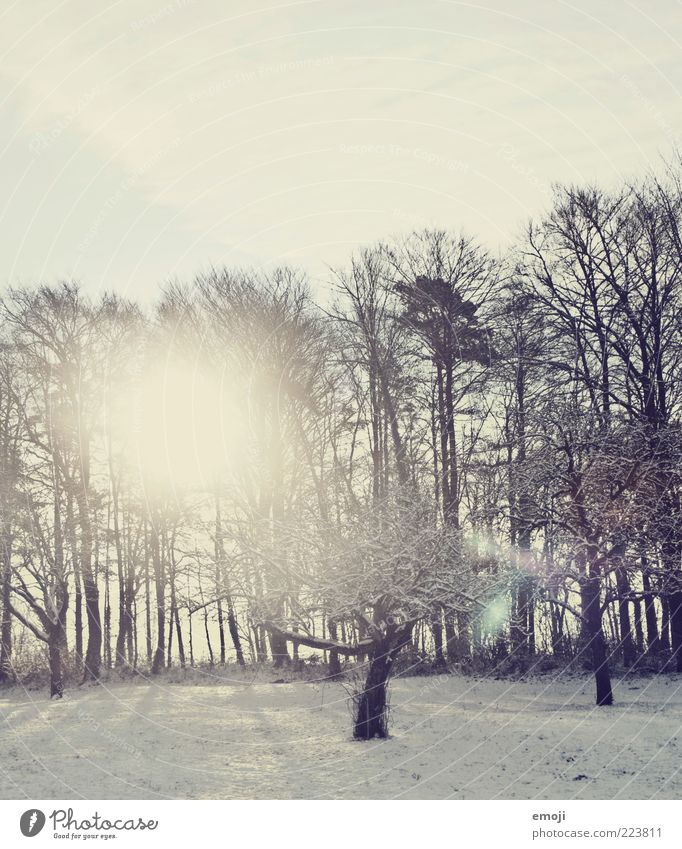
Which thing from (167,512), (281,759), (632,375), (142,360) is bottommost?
(281,759)

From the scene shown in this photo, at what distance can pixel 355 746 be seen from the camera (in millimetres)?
18625

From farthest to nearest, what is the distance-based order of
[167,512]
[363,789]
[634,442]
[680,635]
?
[167,512]
[680,635]
[634,442]
[363,789]

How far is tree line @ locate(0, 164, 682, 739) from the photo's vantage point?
25.6 metres

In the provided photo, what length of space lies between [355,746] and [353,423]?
1626 cm

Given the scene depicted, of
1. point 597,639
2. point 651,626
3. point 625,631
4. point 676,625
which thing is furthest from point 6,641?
point 676,625

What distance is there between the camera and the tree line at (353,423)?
2564cm

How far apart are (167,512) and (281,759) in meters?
17.4

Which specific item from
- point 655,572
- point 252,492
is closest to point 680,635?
point 655,572

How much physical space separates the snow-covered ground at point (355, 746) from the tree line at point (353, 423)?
2.80 m

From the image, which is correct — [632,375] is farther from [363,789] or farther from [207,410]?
[363,789]

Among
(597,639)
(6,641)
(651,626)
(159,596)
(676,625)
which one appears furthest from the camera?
(159,596)

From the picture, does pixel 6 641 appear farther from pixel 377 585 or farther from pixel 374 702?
pixel 377 585

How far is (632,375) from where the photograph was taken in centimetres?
2808

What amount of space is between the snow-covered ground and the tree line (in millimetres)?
2798
